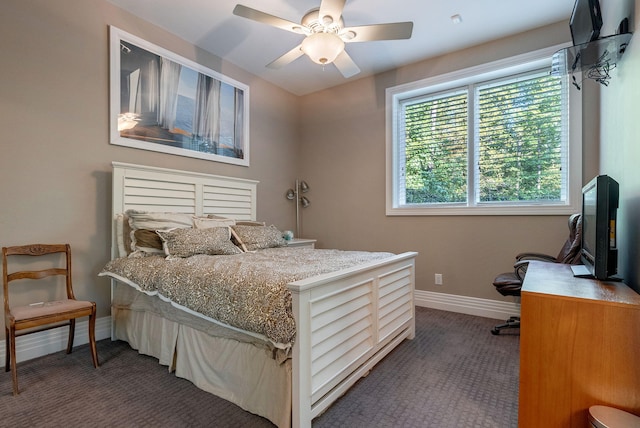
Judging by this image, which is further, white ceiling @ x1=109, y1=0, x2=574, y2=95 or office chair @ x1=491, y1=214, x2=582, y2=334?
white ceiling @ x1=109, y1=0, x2=574, y2=95

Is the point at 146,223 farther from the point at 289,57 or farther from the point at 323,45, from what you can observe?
the point at 323,45

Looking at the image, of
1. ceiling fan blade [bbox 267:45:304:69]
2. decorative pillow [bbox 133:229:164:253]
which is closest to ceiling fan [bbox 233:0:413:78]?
ceiling fan blade [bbox 267:45:304:69]

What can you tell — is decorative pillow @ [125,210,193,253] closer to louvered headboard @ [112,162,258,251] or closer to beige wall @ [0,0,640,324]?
louvered headboard @ [112,162,258,251]

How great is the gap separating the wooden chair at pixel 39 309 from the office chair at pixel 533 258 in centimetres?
320

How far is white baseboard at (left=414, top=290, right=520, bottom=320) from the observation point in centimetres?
318

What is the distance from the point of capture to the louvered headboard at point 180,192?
2.75m

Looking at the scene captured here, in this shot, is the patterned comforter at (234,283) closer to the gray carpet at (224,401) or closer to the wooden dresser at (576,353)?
the gray carpet at (224,401)

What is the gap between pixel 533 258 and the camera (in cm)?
291

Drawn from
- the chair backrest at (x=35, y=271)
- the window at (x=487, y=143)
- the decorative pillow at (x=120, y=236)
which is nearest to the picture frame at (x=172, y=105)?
the decorative pillow at (x=120, y=236)

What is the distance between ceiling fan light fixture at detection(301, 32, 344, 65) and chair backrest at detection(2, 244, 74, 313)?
2403 mm

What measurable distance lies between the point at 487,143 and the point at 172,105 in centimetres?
340

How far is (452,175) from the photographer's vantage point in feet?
12.0

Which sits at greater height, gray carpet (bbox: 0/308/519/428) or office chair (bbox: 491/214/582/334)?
office chair (bbox: 491/214/582/334)

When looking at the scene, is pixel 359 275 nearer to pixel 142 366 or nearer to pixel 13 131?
pixel 142 366
